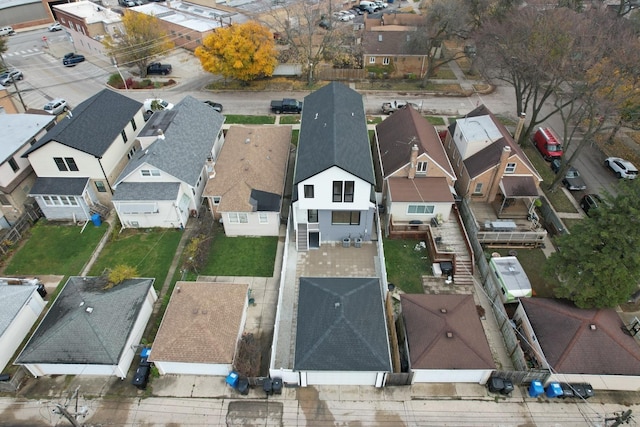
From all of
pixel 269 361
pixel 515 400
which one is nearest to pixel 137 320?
pixel 269 361

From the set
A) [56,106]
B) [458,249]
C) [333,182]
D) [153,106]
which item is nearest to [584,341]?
[458,249]

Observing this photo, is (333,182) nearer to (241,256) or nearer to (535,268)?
(241,256)

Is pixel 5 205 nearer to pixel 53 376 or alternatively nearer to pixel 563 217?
pixel 53 376

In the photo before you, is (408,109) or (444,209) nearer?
(444,209)

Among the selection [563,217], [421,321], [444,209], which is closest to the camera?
[421,321]

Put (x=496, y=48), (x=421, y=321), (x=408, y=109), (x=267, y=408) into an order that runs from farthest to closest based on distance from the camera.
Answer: (x=496, y=48) < (x=408, y=109) < (x=421, y=321) < (x=267, y=408)

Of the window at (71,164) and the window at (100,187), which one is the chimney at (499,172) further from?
the window at (71,164)
